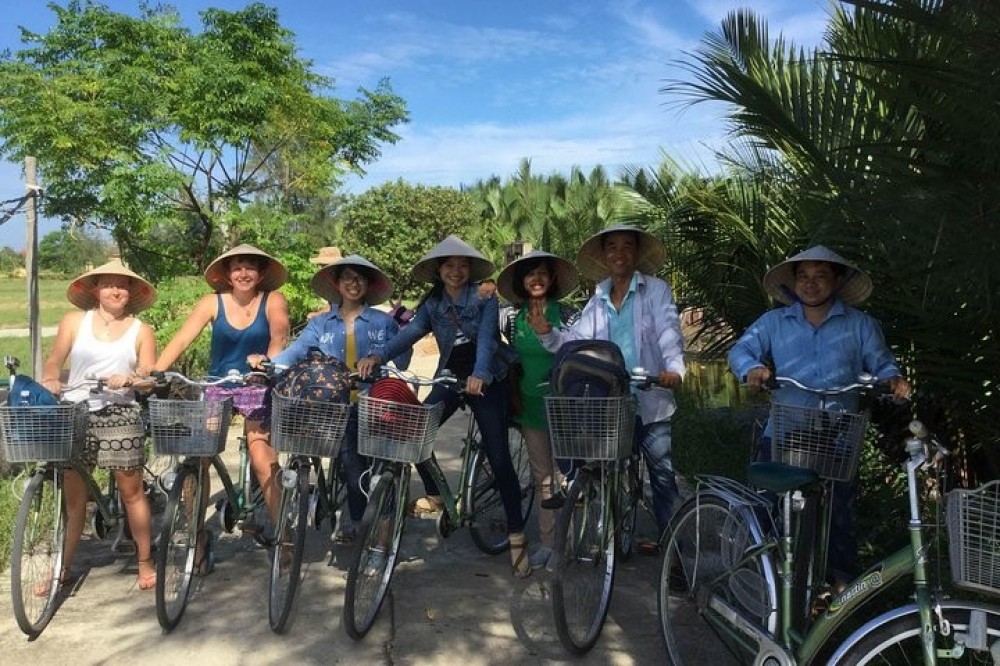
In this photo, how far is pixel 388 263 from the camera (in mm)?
22047

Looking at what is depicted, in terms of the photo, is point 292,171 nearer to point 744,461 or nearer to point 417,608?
point 744,461

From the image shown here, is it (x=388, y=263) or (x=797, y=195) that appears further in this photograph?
(x=388, y=263)

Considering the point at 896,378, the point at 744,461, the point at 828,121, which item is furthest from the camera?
the point at 744,461

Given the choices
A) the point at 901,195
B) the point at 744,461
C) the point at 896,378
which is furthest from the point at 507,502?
the point at 744,461

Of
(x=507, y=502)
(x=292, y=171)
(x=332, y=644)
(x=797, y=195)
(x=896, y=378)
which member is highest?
(x=292, y=171)

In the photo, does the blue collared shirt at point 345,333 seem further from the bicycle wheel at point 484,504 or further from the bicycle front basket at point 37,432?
the bicycle front basket at point 37,432

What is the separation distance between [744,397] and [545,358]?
7.05 metres

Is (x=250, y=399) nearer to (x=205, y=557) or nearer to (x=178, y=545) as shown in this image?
(x=178, y=545)

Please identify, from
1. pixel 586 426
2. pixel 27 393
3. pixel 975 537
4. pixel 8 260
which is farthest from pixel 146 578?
pixel 8 260

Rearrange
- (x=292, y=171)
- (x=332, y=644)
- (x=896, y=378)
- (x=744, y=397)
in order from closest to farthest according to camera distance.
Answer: (x=896, y=378) → (x=332, y=644) → (x=744, y=397) → (x=292, y=171)

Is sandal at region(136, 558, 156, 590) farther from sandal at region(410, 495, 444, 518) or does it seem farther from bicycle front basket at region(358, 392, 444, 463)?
sandal at region(410, 495, 444, 518)

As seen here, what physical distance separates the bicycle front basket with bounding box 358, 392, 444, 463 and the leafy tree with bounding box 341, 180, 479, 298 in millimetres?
18232

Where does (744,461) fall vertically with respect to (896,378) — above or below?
below

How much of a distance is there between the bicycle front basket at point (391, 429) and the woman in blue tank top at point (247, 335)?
0.88m
